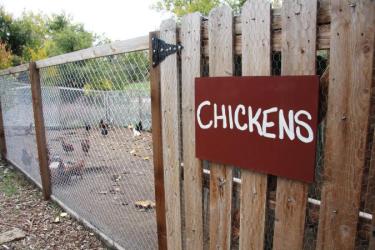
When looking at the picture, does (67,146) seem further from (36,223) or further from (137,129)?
(137,129)

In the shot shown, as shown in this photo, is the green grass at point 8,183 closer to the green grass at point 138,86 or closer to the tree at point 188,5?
the green grass at point 138,86

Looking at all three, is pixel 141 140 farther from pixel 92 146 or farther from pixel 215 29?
pixel 215 29

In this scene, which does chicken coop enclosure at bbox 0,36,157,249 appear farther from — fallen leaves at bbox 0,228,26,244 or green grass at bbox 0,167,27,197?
fallen leaves at bbox 0,228,26,244

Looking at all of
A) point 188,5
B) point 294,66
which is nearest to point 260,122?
point 294,66

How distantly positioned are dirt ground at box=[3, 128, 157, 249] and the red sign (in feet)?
3.93

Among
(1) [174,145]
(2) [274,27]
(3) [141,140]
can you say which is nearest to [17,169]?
(3) [141,140]

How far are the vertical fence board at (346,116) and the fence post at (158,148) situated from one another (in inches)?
46.5

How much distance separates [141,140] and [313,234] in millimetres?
1888

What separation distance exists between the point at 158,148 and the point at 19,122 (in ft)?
14.9

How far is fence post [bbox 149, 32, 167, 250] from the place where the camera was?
226 centimetres

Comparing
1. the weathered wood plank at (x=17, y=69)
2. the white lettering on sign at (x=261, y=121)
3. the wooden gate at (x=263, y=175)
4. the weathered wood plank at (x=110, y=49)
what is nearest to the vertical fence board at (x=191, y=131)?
the wooden gate at (x=263, y=175)

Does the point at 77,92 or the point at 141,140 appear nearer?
the point at 141,140

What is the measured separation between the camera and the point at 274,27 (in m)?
1.57

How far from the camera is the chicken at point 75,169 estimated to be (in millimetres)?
4324
